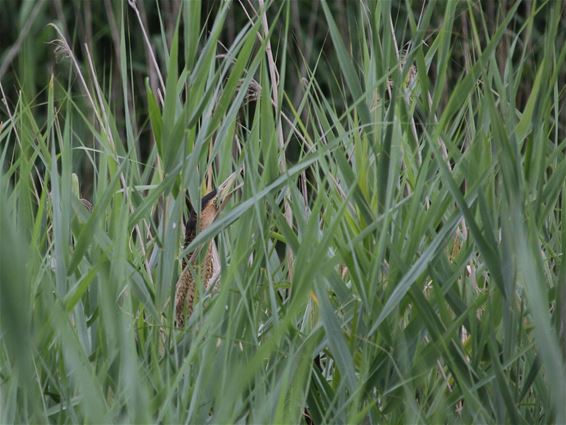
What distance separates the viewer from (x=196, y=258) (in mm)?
962

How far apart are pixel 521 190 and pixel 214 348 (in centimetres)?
26

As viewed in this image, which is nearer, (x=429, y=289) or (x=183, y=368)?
(x=183, y=368)

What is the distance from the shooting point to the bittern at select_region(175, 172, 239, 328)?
94 cm

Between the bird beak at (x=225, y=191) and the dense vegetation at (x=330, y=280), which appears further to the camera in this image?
the bird beak at (x=225, y=191)

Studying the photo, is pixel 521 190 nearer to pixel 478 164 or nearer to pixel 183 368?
pixel 478 164

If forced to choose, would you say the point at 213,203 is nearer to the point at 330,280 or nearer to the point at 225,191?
the point at 225,191

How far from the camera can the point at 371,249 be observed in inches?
36.9

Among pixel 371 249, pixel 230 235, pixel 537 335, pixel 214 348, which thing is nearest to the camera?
pixel 537 335

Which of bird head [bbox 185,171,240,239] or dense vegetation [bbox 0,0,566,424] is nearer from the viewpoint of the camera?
dense vegetation [bbox 0,0,566,424]

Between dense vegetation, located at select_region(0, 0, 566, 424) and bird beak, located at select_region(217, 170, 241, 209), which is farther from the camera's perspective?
bird beak, located at select_region(217, 170, 241, 209)

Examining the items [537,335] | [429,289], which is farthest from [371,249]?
[537,335]

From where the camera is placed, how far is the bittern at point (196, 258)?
937 millimetres

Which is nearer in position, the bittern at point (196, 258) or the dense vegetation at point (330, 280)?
the dense vegetation at point (330, 280)

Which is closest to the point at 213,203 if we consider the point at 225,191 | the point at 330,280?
the point at 225,191
